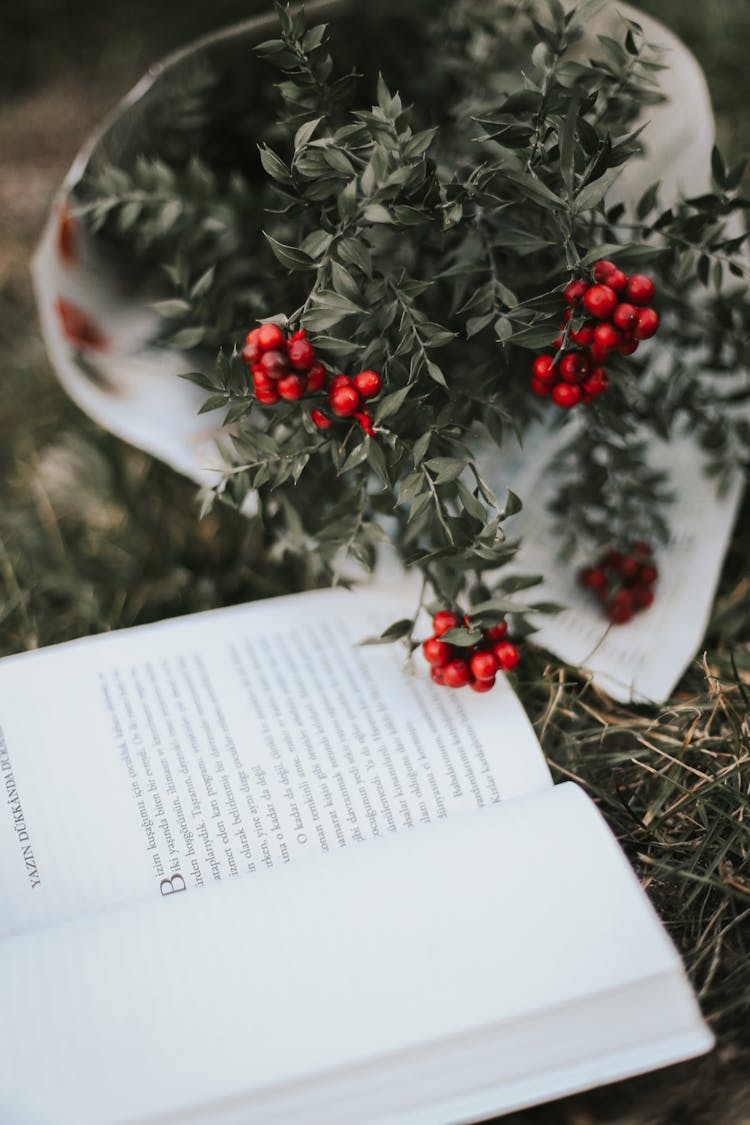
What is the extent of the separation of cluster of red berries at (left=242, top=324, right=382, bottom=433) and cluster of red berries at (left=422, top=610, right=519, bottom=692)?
8.5 inches

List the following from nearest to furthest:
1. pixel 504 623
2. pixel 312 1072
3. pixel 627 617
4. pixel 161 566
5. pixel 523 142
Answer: pixel 312 1072 → pixel 523 142 → pixel 504 623 → pixel 627 617 → pixel 161 566

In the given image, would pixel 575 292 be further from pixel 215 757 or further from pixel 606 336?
pixel 215 757

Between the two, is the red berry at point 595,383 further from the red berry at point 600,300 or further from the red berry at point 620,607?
the red berry at point 620,607

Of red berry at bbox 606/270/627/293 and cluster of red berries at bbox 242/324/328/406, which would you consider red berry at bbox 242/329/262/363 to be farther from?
red berry at bbox 606/270/627/293

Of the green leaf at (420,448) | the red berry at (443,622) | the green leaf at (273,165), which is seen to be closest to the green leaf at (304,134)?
the green leaf at (273,165)

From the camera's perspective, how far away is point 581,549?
1173mm

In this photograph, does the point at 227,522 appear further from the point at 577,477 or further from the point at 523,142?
the point at 523,142

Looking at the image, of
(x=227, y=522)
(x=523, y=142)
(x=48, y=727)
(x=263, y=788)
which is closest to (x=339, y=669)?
(x=263, y=788)

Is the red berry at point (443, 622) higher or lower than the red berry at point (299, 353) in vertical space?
lower

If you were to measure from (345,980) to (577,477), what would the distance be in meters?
0.66

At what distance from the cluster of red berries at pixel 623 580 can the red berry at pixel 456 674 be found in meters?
0.26

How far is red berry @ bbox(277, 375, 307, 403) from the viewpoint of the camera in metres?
0.79

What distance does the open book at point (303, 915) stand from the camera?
69 cm

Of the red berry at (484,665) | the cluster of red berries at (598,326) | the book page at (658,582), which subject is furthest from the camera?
the book page at (658,582)
